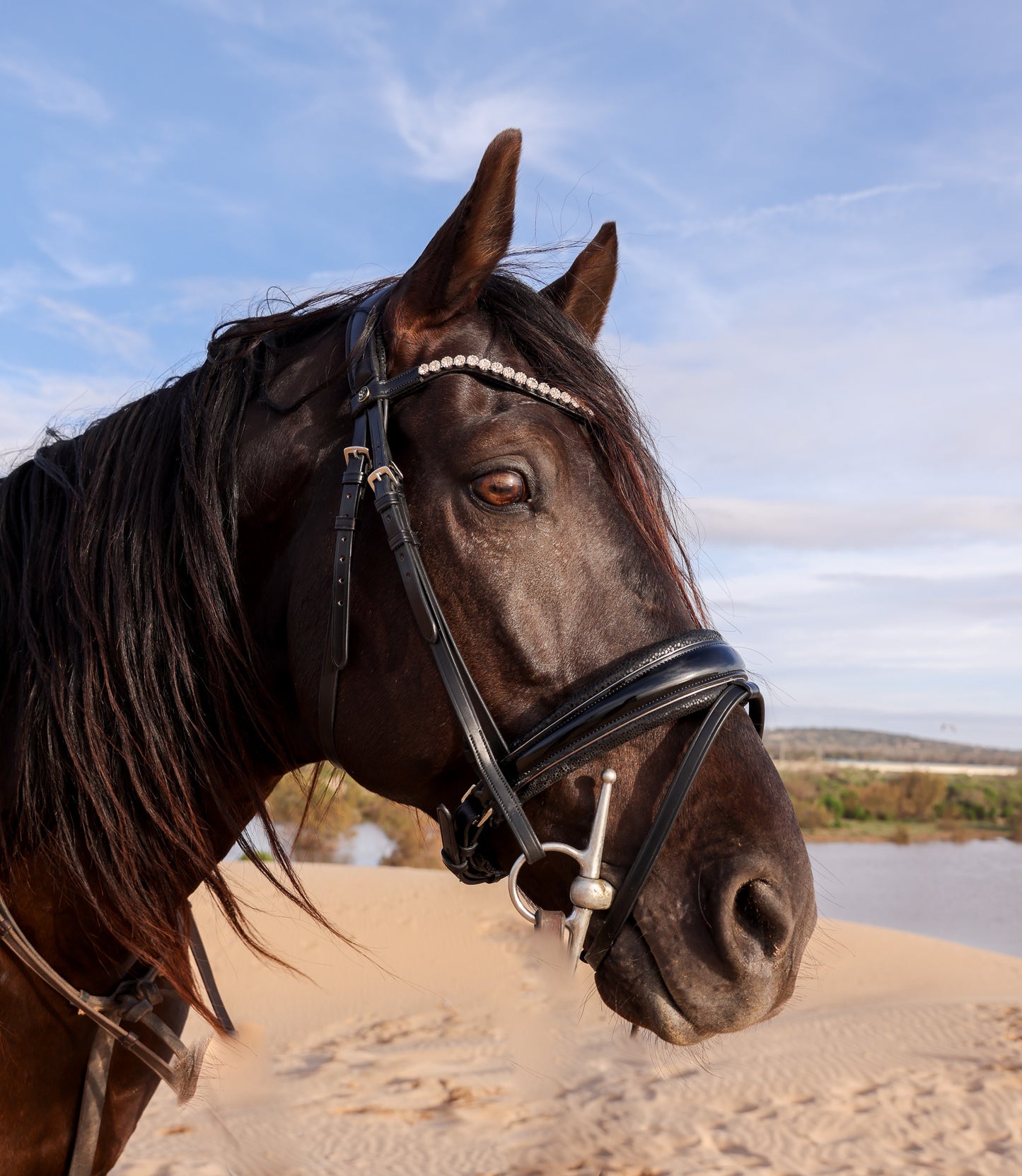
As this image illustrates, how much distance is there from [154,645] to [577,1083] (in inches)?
330

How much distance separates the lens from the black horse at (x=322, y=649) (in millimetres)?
1474

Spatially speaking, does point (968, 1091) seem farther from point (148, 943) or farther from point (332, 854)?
point (332, 854)

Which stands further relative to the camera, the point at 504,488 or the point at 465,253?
the point at 465,253

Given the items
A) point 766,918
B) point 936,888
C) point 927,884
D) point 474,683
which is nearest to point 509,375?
point 474,683

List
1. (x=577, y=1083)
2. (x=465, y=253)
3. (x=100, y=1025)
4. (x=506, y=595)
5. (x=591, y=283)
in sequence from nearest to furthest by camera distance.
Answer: (x=506, y=595) < (x=465, y=253) < (x=100, y=1025) < (x=591, y=283) < (x=577, y=1083)

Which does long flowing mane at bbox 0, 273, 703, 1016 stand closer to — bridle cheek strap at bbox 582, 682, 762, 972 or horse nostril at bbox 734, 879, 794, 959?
bridle cheek strap at bbox 582, 682, 762, 972

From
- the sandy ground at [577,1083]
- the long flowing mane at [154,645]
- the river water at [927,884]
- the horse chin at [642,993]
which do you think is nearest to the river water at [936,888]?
the river water at [927,884]

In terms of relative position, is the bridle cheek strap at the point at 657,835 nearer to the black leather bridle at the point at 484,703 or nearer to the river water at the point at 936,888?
the black leather bridle at the point at 484,703

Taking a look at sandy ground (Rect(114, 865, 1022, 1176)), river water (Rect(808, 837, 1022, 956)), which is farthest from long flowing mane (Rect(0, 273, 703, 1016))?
river water (Rect(808, 837, 1022, 956))

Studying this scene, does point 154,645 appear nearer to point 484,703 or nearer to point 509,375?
point 484,703

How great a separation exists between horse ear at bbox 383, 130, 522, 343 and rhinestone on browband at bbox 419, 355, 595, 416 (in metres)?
0.13

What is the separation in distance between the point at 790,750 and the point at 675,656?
71.7m

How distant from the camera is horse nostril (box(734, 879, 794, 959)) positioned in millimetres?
1399

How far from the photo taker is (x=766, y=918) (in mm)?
1418
